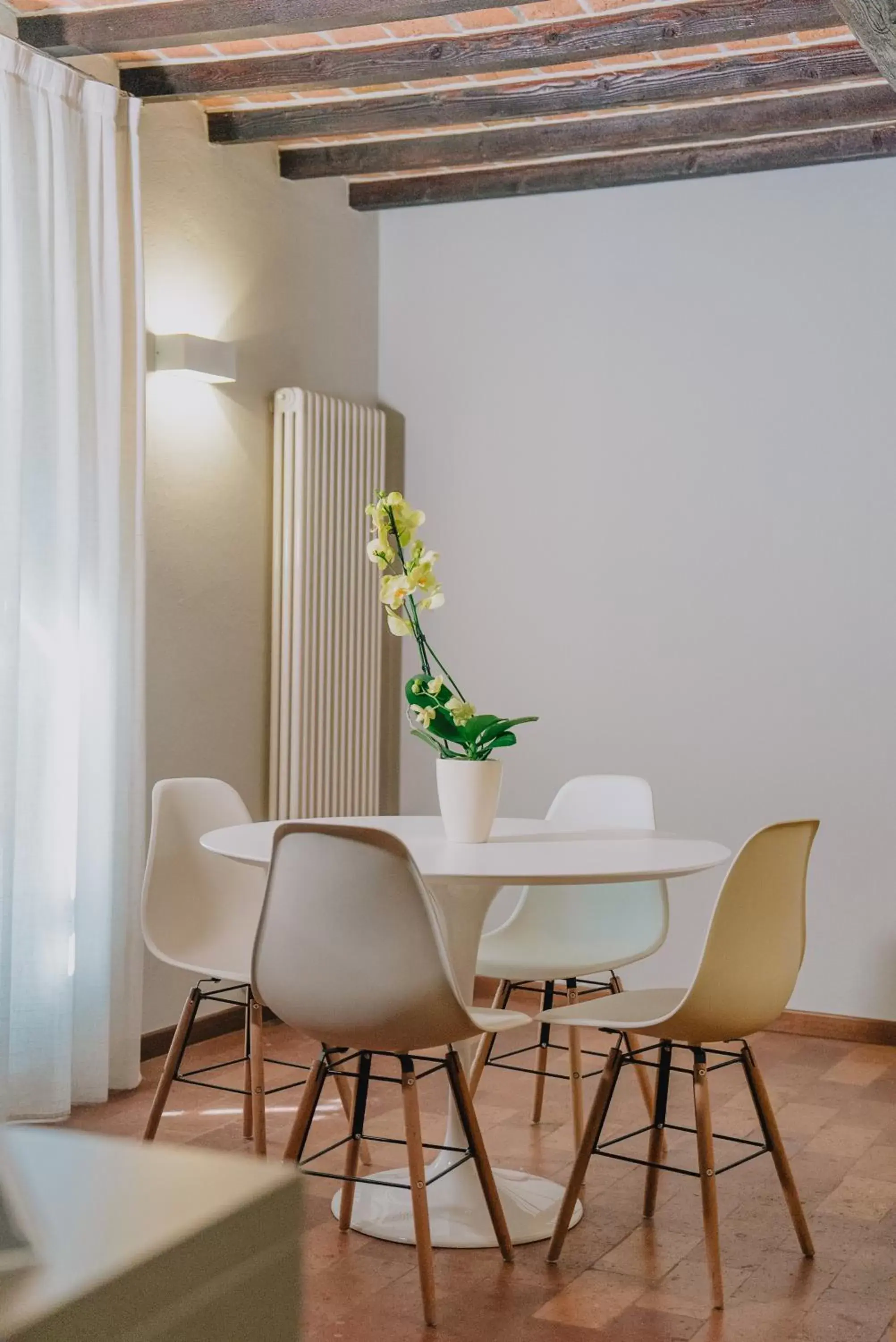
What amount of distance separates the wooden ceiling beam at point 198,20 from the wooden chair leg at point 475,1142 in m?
2.38

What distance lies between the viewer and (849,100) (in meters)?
4.39

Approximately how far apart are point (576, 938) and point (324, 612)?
1769mm

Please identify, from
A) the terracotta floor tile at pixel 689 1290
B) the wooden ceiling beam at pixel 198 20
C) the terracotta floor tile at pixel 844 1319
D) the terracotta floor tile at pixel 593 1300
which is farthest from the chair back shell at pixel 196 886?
the wooden ceiling beam at pixel 198 20

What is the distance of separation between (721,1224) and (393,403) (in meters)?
3.31

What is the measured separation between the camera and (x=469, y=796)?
10.6 ft

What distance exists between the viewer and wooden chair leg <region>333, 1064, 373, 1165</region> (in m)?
3.56

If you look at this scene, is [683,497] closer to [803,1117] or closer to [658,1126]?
[803,1117]

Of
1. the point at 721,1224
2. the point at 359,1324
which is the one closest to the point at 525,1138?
the point at 721,1224

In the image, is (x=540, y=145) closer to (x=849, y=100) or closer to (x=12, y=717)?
(x=849, y=100)

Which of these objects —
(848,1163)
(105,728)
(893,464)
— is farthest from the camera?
(893,464)

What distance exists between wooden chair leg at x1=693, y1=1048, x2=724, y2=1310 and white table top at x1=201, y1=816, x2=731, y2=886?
40cm

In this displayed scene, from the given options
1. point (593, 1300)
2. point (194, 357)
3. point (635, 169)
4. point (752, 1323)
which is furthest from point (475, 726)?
point (635, 169)

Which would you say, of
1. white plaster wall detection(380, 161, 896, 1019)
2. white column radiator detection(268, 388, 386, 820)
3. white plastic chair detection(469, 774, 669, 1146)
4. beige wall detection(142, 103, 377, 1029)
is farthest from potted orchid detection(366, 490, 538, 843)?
white plaster wall detection(380, 161, 896, 1019)

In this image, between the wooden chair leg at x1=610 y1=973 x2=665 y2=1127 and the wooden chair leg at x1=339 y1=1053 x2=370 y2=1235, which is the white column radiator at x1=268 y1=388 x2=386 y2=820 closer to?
the wooden chair leg at x1=610 y1=973 x2=665 y2=1127
